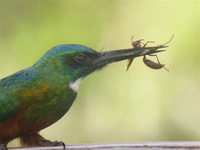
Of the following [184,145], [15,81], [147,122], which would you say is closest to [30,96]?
[15,81]

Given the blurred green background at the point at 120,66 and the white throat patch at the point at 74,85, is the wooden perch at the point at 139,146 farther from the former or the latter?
the blurred green background at the point at 120,66

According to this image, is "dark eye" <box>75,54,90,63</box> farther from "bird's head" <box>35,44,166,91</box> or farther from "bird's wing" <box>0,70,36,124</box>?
"bird's wing" <box>0,70,36,124</box>

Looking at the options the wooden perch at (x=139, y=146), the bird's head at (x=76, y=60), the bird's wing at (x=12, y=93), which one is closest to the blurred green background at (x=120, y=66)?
the bird's head at (x=76, y=60)

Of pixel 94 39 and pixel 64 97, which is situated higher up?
pixel 64 97

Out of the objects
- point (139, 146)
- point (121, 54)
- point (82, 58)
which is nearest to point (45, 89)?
point (82, 58)

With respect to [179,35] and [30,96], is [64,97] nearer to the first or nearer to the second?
[30,96]

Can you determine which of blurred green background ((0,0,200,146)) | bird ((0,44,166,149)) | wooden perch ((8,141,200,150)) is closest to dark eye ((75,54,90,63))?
bird ((0,44,166,149))

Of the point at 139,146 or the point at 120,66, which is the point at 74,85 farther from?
the point at 120,66

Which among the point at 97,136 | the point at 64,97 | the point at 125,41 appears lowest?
the point at 97,136
